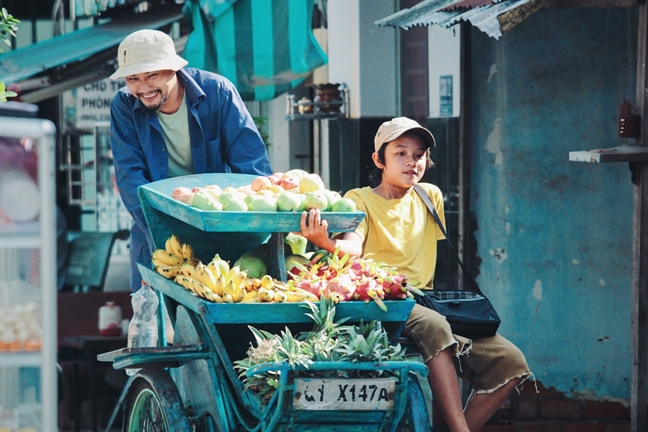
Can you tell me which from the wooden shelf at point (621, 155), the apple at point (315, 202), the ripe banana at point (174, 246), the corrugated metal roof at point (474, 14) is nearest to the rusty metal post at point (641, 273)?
the wooden shelf at point (621, 155)

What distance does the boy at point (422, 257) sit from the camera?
479cm

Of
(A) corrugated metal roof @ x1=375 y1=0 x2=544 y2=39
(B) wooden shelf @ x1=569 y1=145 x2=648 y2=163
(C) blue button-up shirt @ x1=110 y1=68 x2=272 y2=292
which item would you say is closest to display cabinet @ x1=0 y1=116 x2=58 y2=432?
(C) blue button-up shirt @ x1=110 y1=68 x2=272 y2=292

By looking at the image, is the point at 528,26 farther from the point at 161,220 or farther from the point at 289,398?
the point at 289,398

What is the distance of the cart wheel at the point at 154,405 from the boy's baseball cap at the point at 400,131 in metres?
1.48

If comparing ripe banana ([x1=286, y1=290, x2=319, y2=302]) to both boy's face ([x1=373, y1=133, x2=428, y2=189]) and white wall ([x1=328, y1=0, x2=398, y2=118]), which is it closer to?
boy's face ([x1=373, y1=133, x2=428, y2=189])

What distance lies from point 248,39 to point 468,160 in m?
2.51

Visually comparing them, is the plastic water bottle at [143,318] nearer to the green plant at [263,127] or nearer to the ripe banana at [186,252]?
the ripe banana at [186,252]

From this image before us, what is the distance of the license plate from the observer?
4035mm

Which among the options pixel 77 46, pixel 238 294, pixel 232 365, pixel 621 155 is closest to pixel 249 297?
pixel 238 294

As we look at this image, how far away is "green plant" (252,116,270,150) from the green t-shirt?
11.3 feet

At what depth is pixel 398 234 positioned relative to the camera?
5246 mm

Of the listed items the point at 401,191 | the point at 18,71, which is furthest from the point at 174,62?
the point at 18,71

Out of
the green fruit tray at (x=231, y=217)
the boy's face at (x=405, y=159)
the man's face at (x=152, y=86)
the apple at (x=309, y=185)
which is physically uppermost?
the man's face at (x=152, y=86)

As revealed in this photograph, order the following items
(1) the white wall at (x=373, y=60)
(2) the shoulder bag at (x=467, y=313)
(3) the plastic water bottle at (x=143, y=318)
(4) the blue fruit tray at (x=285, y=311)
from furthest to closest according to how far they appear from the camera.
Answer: (1) the white wall at (x=373, y=60) → (3) the plastic water bottle at (x=143, y=318) → (2) the shoulder bag at (x=467, y=313) → (4) the blue fruit tray at (x=285, y=311)
